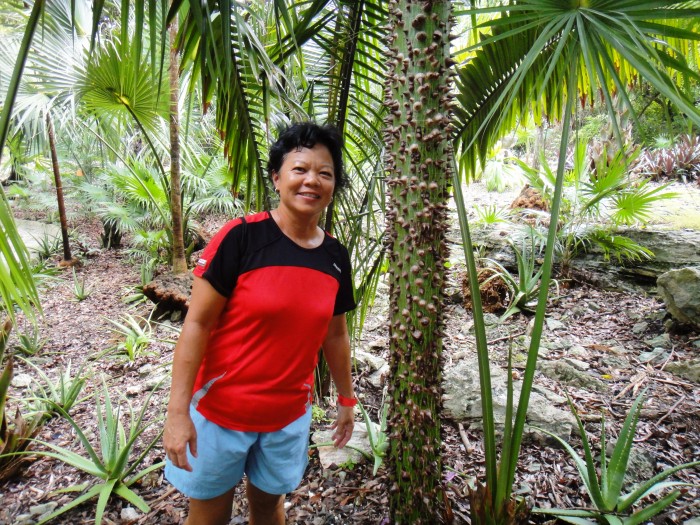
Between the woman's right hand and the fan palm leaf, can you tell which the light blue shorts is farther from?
the fan palm leaf

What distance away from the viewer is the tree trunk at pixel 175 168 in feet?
13.7

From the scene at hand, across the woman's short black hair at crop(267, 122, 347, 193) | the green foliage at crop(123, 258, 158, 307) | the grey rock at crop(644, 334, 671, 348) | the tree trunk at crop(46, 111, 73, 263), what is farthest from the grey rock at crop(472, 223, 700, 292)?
the tree trunk at crop(46, 111, 73, 263)

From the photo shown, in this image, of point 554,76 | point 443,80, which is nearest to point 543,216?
point 554,76

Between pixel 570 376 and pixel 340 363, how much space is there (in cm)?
200

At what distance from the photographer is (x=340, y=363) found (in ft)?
5.25

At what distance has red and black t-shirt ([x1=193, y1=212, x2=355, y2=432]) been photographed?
48.7 inches

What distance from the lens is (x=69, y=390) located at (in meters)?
2.87

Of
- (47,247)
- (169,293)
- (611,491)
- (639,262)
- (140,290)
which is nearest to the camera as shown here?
(611,491)

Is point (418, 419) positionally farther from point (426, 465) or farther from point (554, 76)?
point (554, 76)

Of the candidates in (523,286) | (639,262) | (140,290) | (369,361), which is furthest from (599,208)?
(140,290)

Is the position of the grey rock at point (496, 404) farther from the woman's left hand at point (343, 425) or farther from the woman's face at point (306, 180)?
the woman's face at point (306, 180)

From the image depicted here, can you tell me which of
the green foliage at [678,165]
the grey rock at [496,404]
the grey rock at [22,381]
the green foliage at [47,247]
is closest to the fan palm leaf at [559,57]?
the grey rock at [496,404]

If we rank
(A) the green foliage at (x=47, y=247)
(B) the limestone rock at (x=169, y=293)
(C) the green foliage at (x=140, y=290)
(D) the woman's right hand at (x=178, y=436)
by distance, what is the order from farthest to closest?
(A) the green foliage at (x=47, y=247), (C) the green foliage at (x=140, y=290), (B) the limestone rock at (x=169, y=293), (D) the woman's right hand at (x=178, y=436)

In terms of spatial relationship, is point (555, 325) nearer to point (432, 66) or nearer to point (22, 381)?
point (432, 66)
